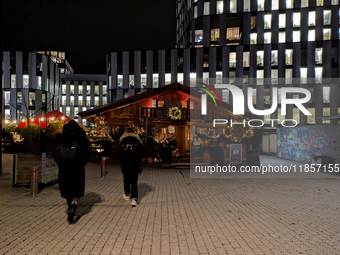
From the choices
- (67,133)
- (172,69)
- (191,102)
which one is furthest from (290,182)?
(172,69)

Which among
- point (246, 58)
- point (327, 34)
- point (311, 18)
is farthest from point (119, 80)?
point (327, 34)

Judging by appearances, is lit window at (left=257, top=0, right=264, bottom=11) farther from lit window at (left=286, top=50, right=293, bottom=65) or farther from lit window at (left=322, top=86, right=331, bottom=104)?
lit window at (left=322, top=86, right=331, bottom=104)

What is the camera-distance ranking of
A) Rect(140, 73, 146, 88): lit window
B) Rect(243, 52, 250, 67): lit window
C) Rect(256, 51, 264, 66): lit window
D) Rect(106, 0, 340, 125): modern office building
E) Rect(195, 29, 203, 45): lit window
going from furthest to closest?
Rect(195, 29, 203, 45): lit window → Rect(140, 73, 146, 88): lit window → Rect(243, 52, 250, 67): lit window → Rect(256, 51, 264, 66): lit window → Rect(106, 0, 340, 125): modern office building

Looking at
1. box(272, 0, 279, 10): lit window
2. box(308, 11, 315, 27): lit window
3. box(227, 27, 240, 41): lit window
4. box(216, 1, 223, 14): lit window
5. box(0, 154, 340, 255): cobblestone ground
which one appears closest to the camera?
box(0, 154, 340, 255): cobblestone ground

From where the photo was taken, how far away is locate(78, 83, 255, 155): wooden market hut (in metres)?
20.1

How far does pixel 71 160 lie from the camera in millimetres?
5145

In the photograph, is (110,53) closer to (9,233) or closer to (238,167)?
(238,167)

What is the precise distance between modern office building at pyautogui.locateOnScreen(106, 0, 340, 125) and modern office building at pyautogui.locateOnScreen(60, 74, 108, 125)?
40.3 m

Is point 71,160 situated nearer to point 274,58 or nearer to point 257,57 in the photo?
point 257,57

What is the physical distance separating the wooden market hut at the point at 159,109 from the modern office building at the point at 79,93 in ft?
233

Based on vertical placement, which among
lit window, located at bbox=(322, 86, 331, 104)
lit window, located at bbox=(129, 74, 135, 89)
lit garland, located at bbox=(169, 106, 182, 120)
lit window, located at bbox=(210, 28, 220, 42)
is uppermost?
lit window, located at bbox=(210, 28, 220, 42)

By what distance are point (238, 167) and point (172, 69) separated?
35.9 m

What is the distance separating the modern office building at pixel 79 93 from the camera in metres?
87.8

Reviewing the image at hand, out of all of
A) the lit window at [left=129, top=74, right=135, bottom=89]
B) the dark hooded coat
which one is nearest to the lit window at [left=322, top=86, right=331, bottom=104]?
the lit window at [left=129, top=74, right=135, bottom=89]
